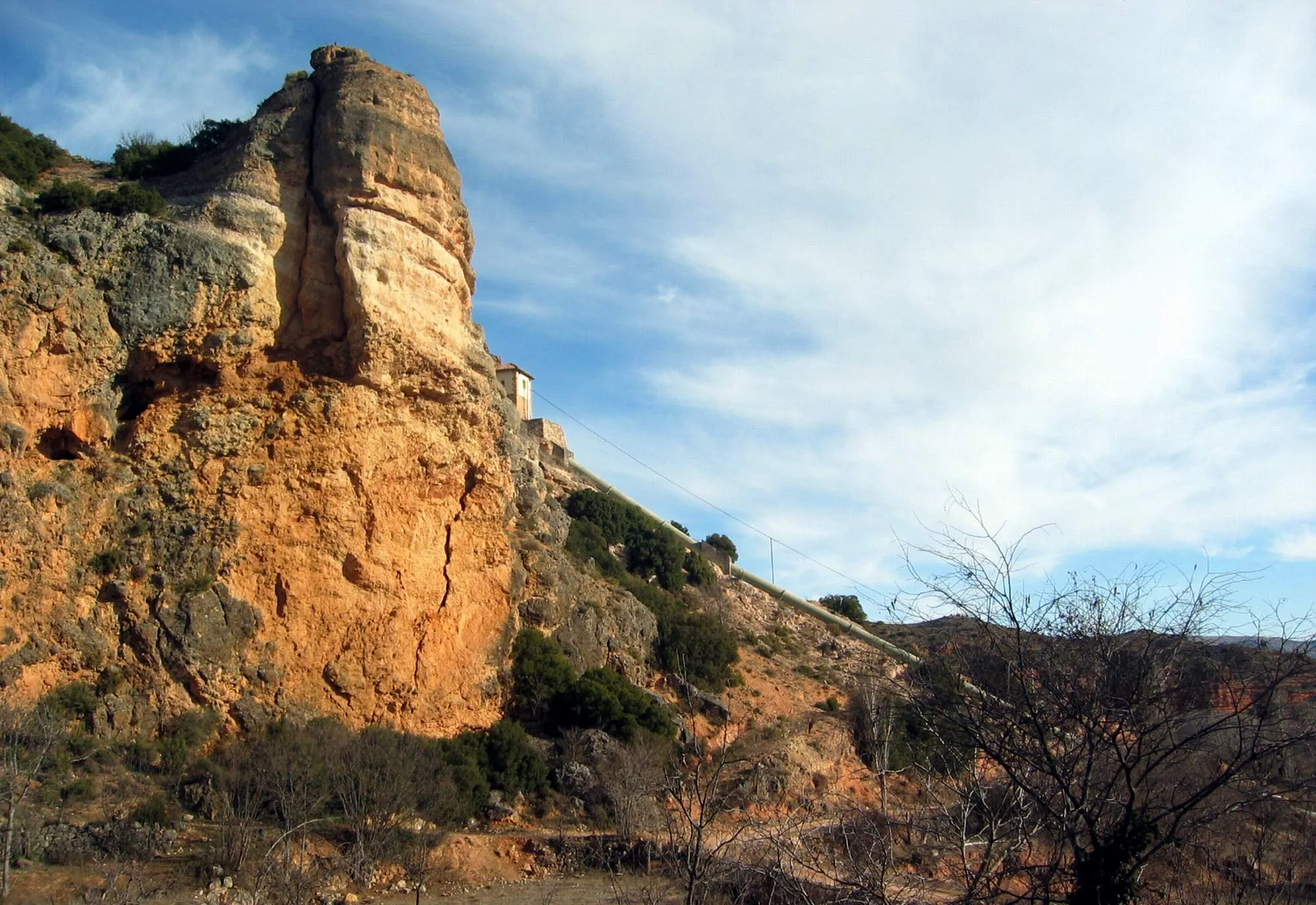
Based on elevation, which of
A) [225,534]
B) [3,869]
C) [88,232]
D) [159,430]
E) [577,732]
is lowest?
[3,869]

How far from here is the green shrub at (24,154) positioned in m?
21.9

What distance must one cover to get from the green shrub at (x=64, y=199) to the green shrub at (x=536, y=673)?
13515 mm

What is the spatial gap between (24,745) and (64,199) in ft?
37.6

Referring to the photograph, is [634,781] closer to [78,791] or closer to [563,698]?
[563,698]

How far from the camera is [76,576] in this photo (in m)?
17.9

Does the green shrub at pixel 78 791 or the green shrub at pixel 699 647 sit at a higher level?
the green shrub at pixel 699 647

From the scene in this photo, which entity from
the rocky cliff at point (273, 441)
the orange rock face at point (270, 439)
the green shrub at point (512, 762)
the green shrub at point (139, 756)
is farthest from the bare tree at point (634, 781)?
the green shrub at point (139, 756)

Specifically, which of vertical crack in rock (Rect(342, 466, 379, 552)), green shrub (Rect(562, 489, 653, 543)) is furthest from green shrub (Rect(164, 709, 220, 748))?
green shrub (Rect(562, 489, 653, 543))

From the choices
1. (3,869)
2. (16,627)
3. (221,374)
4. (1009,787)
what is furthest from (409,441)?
(1009,787)

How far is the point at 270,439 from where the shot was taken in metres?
20.5

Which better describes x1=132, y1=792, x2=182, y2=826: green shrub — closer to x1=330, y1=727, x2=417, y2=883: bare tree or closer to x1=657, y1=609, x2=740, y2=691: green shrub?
x1=330, y1=727, x2=417, y2=883: bare tree

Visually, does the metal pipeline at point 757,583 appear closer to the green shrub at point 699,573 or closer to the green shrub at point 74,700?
the green shrub at point 699,573

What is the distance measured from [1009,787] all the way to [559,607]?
20.4 m

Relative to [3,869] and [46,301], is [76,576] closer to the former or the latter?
[46,301]
